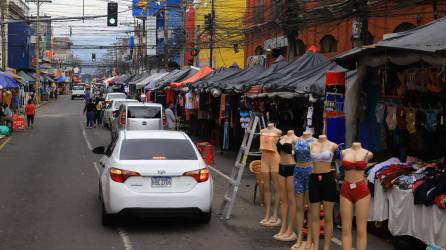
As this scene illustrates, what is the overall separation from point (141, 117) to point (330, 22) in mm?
8047

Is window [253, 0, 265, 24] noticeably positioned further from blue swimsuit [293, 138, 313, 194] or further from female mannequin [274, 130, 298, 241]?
blue swimsuit [293, 138, 313, 194]

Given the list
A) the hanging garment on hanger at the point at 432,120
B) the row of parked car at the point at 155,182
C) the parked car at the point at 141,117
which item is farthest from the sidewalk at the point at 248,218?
the parked car at the point at 141,117

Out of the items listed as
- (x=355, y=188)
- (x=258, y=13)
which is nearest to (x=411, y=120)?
(x=355, y=188)

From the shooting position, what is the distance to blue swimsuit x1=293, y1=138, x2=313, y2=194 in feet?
26.7

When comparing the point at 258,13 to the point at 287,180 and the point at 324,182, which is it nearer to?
the point at 287,180

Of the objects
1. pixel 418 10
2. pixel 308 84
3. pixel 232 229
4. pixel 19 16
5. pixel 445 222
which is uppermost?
pixel 19 16

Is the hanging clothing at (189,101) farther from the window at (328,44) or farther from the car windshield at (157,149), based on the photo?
the car windshield at (157,149)

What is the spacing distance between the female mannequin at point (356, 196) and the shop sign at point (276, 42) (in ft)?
86.8

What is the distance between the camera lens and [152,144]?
32.2 ft

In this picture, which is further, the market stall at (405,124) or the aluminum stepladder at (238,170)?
the aluminum stepladder at (238,170)

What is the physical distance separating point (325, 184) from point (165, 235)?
2.70 metres

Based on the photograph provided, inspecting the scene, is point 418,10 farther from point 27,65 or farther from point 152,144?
point 27,65

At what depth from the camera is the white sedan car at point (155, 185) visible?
8906mm

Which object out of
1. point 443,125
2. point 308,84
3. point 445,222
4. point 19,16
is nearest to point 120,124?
point 308,84
